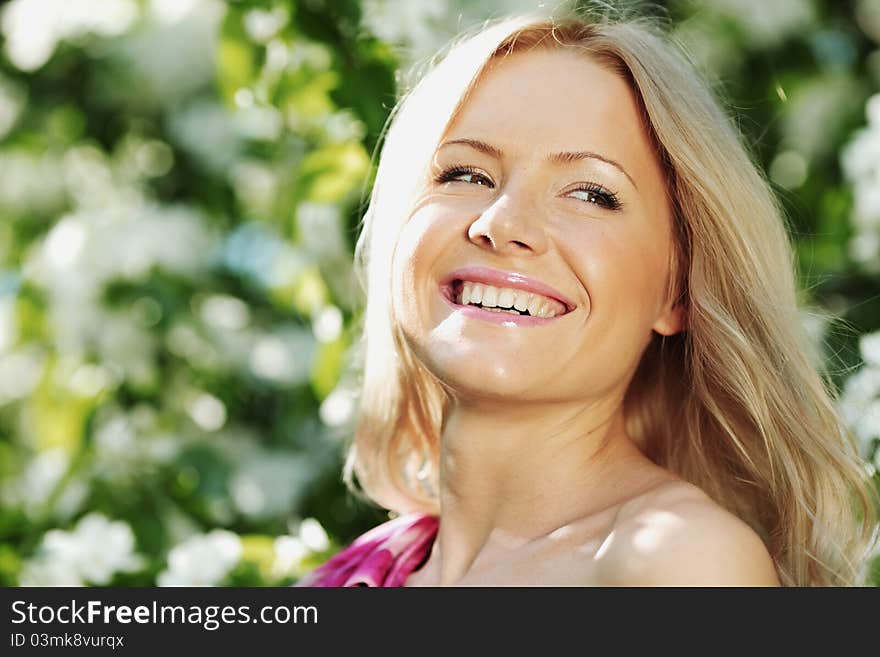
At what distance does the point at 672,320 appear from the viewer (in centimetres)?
143

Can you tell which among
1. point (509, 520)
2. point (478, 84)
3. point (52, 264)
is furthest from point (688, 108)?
point (52, 264)

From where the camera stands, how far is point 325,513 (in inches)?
91.0

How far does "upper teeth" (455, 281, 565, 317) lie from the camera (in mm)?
1295

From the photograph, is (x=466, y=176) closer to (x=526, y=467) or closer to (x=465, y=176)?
(x=465, y=176)

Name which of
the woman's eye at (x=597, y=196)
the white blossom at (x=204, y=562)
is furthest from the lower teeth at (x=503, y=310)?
the white blossom at (x=204, y=562)

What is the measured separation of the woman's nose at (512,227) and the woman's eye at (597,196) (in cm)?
5

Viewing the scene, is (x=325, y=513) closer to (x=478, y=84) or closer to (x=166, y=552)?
(x=166, y=552)

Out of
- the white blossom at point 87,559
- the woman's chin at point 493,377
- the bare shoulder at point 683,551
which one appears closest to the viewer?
the bare shoulder at point 683,551

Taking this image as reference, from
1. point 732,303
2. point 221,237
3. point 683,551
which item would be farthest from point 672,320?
point 221,237

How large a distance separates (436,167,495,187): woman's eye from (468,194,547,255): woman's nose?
6 cm

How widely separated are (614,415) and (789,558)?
0.24 m

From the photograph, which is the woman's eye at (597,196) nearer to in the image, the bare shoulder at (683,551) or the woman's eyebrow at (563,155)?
the woman's eyebrow at (563,155)

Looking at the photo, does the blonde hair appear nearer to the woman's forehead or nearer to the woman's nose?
the woman's forehead

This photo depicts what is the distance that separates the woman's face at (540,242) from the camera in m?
1.29
